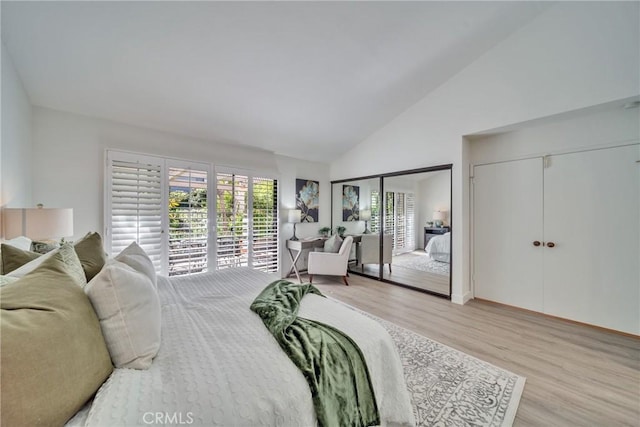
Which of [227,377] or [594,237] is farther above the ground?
[594,237]

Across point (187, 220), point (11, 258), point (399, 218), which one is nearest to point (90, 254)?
point (11, 258)

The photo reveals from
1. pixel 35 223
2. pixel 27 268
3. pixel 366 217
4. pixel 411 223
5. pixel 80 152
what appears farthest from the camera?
pixel 366 217

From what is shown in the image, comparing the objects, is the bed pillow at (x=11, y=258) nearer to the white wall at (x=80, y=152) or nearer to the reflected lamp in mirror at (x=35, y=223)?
the reflected lamp in mirror at (x=35, y=223)

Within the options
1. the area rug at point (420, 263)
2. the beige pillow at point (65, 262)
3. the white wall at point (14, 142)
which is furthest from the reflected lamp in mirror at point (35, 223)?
the area rug at point (420, 263)

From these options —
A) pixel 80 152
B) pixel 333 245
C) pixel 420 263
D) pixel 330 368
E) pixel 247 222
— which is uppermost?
pixel 80 152

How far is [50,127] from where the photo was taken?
8.80 ft

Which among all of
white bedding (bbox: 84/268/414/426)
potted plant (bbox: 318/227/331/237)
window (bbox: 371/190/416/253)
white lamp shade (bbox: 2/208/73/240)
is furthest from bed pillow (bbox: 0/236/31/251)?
window (bbox: 371/190/416/253)

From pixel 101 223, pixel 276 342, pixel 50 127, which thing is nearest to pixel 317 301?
pixel 276 342

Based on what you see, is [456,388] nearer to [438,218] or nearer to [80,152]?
[438,218]

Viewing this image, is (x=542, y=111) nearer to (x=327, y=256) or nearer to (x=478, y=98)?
(x=478, y=98)

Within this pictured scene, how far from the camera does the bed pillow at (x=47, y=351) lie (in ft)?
1.86

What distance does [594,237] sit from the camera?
2734 mm

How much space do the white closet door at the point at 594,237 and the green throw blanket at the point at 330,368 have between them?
318 cm

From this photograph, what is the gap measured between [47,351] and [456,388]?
7.34 ft
